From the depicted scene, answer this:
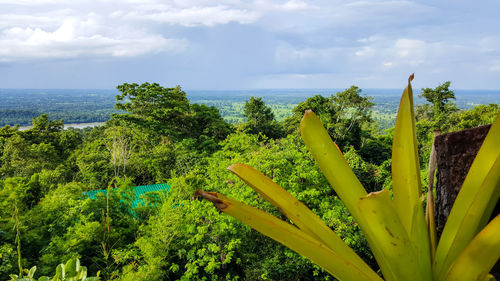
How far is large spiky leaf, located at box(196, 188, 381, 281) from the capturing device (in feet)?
2.49

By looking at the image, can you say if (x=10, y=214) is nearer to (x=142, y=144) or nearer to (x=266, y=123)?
(x=142, y=144)

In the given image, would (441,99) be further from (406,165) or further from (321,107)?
(406,165)

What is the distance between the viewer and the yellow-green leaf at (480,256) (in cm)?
61

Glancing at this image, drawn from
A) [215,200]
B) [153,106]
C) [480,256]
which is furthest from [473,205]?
[153,106]

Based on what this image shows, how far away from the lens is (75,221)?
6.48 m

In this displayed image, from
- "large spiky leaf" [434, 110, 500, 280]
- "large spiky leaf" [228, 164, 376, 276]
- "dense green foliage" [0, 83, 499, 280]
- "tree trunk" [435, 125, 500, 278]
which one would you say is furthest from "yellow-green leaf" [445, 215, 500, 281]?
"dense green foliage" [0, 83, 499, 280]

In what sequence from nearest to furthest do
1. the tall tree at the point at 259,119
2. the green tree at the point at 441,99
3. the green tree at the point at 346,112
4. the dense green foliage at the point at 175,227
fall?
the dense green foliage at the point at 175,227
the green tree at the point at 346,112
the green tree at the point at 441,99
the tall tree at the point at 259,119

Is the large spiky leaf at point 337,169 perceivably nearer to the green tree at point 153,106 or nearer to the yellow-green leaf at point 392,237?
the yellow-green leaf at point 392,237

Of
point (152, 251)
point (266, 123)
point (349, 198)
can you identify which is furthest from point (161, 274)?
point (266, 123)

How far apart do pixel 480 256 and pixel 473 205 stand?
14cm

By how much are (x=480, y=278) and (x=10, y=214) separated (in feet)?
24.8

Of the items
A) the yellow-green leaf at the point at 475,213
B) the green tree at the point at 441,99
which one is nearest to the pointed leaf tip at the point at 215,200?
the yellow-green leaf at the point at 475,213

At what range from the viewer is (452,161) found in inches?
42.5

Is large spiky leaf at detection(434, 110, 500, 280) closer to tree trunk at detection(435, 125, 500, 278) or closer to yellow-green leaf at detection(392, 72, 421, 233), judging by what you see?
yellow-green leaf at detection(392, 72, 421, 233)
